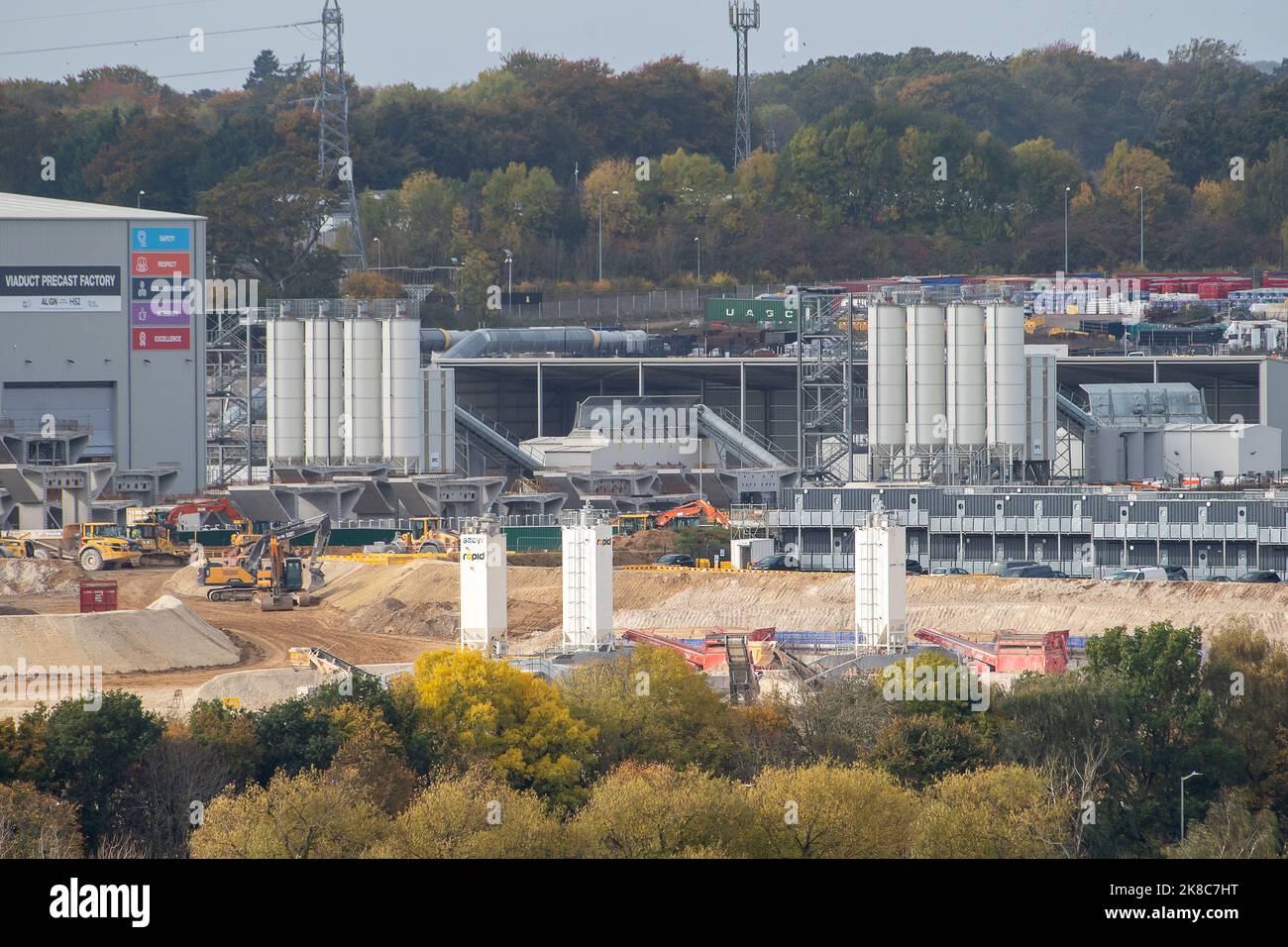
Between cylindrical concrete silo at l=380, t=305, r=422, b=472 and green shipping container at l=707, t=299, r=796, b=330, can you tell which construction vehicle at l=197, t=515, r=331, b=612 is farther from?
green shipping container at l=707, t=299, r=796, b=330

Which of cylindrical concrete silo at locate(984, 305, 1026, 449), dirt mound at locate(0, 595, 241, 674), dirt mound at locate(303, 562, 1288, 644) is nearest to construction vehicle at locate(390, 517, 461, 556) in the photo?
dirt mound at locate(303, 562, 1288, 644)

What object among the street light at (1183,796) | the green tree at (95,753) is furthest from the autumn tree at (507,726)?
the street light at (1183,796)

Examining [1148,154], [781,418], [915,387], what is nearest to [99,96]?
[1148,154]

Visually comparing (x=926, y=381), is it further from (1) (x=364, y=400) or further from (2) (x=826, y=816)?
(2) (x=826, y=816)

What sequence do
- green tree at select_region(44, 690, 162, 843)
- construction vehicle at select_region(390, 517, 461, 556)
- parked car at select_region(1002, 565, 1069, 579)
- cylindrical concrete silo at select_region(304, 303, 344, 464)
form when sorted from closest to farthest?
1. green tree at select_region(44, 690, 162, 843)
2. parked car at select_region(1002, 565, 1069, 579)
3. construction vehicle at select_region(390, 517, 461, 556)
4. cylindrical concrete silo at select_region(304, 303, 344, 464)

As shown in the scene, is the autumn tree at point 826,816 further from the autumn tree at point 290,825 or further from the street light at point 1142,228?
the street light at point 1142,228
